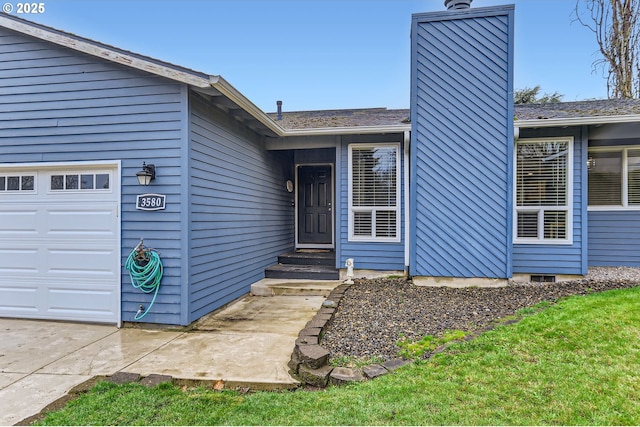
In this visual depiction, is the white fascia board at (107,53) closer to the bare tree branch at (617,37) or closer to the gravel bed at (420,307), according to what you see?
the gravel bed at (420,307)

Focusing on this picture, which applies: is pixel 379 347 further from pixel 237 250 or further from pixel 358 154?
pixel 358 154

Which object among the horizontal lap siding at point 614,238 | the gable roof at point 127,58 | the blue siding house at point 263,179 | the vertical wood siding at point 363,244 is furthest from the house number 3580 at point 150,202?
the horizontal lap siding at point 614,238

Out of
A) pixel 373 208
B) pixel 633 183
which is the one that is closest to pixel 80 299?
pixel 373 208

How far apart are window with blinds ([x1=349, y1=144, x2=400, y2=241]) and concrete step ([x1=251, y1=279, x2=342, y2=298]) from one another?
1101 millimetres

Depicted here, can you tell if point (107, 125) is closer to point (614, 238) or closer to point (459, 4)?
point (459, 4)

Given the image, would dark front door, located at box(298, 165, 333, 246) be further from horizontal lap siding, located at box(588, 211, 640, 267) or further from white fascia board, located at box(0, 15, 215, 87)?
horizontal lap siding, located at box(588, 211, 640, 267)

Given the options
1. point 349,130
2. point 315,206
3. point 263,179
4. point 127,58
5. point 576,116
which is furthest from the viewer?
point 315,206

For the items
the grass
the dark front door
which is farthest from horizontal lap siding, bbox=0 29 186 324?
the dark front door

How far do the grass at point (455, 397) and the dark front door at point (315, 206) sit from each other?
17.2ft

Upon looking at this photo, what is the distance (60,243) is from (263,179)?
11.3 ft

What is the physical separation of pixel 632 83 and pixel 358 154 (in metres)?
12.8

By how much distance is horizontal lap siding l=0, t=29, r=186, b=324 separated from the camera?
4094mm

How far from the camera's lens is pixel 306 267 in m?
6.84

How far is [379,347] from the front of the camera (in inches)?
127
